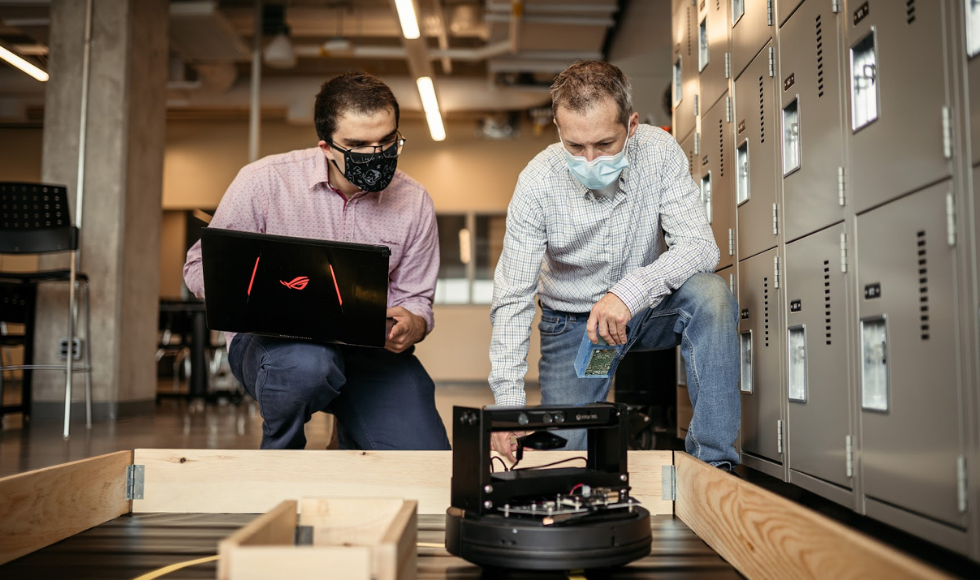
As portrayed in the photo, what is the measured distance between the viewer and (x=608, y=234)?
200cm

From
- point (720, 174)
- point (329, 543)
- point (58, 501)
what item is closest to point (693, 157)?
point (720, 174)

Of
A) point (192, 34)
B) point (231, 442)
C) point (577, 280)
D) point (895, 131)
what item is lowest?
point (231, 442)

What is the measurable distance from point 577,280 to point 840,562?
4.18 ft

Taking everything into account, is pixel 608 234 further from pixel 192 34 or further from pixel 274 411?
pixel 192 34

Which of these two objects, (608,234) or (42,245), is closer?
(608,234)

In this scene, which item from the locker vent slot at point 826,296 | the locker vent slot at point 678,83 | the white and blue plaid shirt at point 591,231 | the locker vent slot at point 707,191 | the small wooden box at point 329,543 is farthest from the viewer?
the locker vent slot at point 678,83

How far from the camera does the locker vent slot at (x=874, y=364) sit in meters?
1.36

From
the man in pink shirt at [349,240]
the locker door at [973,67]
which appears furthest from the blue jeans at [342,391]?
the locker door at [973,67]

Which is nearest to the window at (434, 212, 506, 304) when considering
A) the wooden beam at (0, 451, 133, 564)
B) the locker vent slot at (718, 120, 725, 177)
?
the locker vent slot at (718, 120, 725, 177)

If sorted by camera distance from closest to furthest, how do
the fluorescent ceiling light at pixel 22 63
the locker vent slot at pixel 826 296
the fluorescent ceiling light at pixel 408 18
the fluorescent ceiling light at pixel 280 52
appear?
the locker vent slot at pixel 826 296 → the fluorescent ceiling light at pixel 408 18 → the fluorescent ceiling light at pixel 22 63 → the fluorescent ceiling light at pixel 280 52

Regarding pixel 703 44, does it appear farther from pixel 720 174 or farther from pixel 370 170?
pixel 370 170

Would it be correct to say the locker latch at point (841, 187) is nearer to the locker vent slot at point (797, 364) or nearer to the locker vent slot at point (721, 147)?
the locker vent slot at point (797, 364)

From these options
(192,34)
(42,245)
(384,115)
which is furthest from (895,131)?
(192,34)

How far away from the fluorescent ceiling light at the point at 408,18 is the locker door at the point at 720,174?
8.81ft
